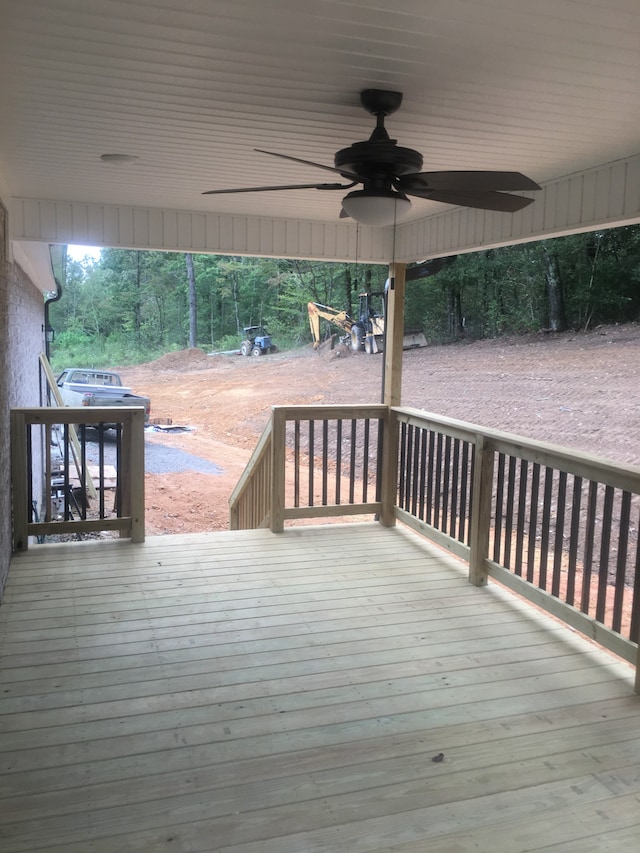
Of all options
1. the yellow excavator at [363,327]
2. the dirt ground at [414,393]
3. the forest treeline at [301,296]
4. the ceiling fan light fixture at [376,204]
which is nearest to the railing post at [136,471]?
the ceiling fan light fixture at [376,204]

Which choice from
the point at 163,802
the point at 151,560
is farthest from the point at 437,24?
the point at 151,560

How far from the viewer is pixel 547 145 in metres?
3.50

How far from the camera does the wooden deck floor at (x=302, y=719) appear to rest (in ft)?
6.66

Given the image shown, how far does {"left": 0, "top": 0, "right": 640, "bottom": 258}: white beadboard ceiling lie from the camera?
6.89ft

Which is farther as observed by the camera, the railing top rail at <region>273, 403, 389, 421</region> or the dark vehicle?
the dark vehicle

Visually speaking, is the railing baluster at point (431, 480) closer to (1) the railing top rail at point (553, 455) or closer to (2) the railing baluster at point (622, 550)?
(1) the railing top rail at point (553, 455)

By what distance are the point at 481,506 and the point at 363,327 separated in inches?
549

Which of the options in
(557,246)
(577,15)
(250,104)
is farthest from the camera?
(557,246)

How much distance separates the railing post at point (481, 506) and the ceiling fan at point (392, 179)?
62.9 inches

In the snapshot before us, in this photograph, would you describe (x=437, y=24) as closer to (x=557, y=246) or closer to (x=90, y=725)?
(x=90, y=725)

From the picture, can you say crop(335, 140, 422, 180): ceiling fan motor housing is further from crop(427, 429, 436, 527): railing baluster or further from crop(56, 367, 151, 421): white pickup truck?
crop(56, 367, 151, 421): white pickup truck

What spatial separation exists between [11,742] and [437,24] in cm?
291

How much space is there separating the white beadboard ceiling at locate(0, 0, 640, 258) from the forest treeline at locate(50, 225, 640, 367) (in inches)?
392

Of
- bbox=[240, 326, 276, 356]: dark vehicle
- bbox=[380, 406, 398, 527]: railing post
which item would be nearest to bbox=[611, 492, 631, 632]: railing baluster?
bbox=[380, 406, 398, 527]: railing post
